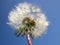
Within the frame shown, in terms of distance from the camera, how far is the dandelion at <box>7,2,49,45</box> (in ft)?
3.69

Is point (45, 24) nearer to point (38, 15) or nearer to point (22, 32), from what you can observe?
point (38, 15)

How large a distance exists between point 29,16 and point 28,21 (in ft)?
0.20

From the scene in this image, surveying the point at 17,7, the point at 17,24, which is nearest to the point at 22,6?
the point at 17,7

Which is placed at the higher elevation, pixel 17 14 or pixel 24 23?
pixel 17 14

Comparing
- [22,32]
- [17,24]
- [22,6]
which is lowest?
[22,32]

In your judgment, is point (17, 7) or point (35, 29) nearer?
point (35, 29)

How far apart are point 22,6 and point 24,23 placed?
0.19 meters

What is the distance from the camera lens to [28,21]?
3.76ft

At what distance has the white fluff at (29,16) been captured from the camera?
1.21m

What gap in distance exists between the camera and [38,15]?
1291mm

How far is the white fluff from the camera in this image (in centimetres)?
121

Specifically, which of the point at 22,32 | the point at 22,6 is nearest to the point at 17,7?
the point at 22,6

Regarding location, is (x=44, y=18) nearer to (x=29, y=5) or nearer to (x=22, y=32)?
(x=29, y=5)

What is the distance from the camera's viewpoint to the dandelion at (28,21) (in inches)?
44.3
